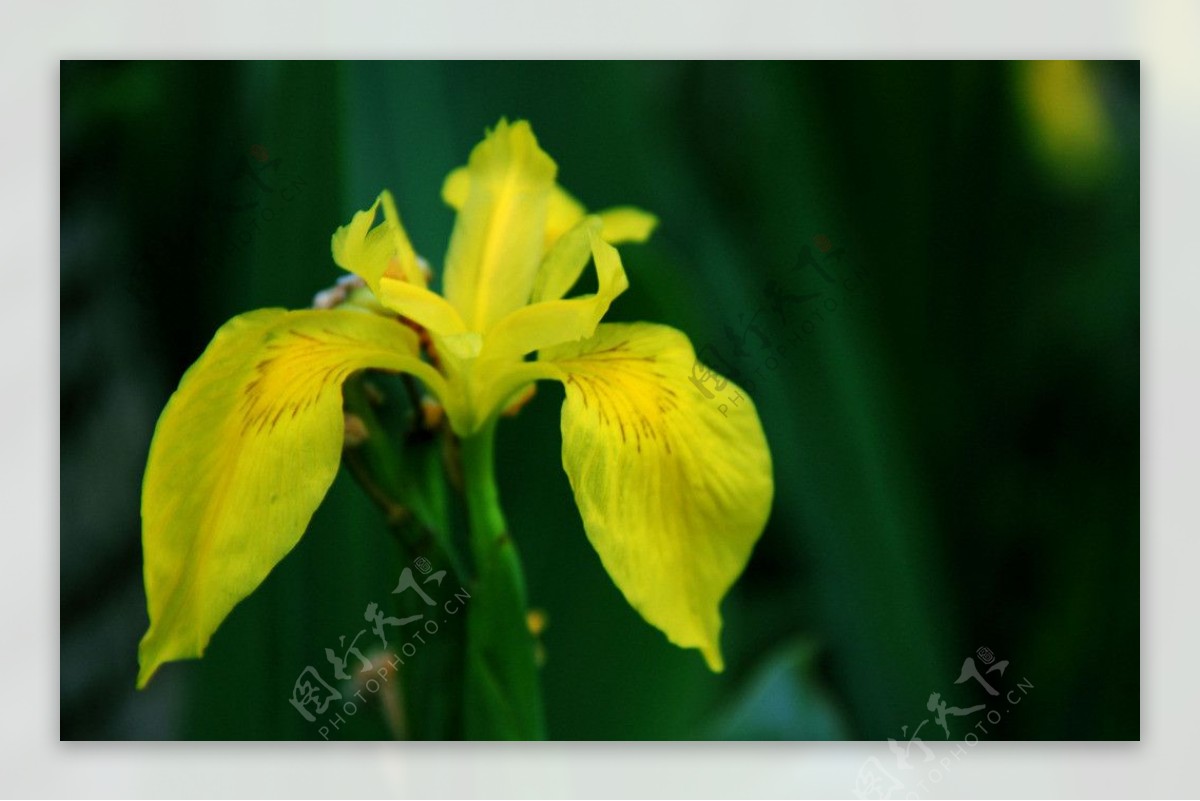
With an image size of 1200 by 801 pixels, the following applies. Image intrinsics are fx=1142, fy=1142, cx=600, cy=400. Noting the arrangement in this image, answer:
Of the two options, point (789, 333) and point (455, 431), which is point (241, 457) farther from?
point (789, 333)

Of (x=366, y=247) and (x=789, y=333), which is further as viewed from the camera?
(x=789, y=333)

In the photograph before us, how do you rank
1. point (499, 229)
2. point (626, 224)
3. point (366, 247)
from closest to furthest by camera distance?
point (366, 247)
point (499, 229)
point (626, 224)

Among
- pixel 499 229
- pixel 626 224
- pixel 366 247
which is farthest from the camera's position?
pixel 626 224

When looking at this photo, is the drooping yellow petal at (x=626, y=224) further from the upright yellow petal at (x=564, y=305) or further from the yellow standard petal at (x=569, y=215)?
the upright yellow petal at (x=564, y=305)

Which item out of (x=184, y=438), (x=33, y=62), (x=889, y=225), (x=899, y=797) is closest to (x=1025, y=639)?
(x=899, y=797)

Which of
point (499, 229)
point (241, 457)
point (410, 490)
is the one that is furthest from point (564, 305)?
point (241, 457)

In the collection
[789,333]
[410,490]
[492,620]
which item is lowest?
[492,620]

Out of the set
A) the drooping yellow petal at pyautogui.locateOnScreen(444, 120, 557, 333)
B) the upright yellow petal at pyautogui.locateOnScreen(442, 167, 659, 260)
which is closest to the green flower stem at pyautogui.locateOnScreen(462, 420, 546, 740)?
the drooping yellow petal at pyautogui.locateOnScreen(444, 120, 557, 333)
